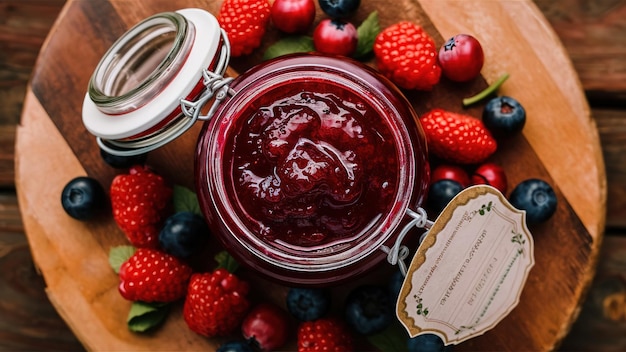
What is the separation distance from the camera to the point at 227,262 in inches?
48.4

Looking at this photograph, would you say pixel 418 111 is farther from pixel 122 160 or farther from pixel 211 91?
pixel 122 160

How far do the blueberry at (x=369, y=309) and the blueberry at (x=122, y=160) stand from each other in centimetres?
51

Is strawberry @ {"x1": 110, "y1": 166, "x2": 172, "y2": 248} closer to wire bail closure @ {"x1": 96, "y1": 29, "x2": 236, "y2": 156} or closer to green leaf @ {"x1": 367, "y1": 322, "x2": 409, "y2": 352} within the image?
wire bail closure @ {"x1": 96, "y1": 29, "x2": 236, "y2": 156}

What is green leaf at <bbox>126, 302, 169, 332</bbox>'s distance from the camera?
1236 mm

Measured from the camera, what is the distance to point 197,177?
3.54 feet

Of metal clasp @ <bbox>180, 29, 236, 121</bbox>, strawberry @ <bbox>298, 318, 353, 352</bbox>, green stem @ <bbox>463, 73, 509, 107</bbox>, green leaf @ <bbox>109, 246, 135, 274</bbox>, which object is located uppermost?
metal clasp @ <bbox>180, 29, 236, 121</bbox>

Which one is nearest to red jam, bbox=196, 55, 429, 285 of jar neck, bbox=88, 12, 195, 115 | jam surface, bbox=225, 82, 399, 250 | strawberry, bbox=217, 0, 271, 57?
jam surface, bbox=225, 82, 399, 250

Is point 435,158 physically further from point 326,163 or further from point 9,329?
point 9,329

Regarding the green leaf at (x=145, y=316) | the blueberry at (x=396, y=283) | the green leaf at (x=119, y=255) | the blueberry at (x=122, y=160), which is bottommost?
the green leaf at (x=145, y=316)

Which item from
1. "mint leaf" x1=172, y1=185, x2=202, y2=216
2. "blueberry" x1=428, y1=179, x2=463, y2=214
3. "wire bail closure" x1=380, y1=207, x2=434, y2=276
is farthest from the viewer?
"mint leaf" x1=172, y1=185, x2=202, y2=216

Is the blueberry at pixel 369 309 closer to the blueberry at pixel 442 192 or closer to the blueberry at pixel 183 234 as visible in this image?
A: the blueberry at pixel 442 192

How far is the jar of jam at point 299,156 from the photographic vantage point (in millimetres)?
948

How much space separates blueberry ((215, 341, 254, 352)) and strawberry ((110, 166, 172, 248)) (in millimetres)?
255

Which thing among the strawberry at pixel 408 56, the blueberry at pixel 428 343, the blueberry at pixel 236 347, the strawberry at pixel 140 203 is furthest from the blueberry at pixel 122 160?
the blueberry at pixel 428 343
